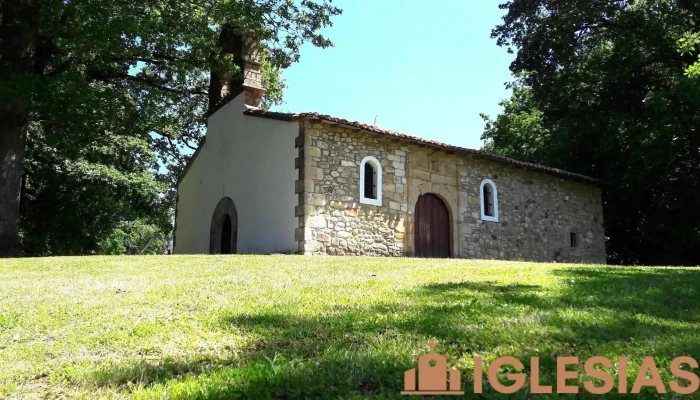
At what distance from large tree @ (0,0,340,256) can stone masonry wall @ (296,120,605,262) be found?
17.3ft

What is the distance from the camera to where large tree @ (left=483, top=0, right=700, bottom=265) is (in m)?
17.2

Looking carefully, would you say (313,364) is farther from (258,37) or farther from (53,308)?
(258,37)

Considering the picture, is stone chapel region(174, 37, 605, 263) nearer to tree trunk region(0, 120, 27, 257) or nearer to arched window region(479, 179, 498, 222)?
arched window region(479, 179, 498, 222)

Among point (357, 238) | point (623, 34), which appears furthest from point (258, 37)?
point (623, 34)

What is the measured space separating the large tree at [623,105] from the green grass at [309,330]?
12527 millimetres

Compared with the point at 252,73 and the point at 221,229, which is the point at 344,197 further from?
the point at 252,73

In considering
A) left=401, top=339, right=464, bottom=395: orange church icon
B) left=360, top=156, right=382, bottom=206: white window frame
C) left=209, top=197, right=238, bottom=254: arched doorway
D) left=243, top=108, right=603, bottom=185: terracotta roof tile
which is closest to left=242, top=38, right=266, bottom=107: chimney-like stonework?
left=243, top=108, right=603, bottom=185: terracotta roof tile

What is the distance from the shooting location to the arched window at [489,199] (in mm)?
15852

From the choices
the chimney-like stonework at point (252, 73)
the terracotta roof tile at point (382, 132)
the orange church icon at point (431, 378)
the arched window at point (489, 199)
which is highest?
the chimney-like stonework at point (252, 73)

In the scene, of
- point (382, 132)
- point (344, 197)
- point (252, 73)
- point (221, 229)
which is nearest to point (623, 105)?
point (382, 132)

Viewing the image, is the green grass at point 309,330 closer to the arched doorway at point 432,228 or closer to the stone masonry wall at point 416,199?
the stone masonry wall at point 416,199

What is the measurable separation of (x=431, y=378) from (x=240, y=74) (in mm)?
14438

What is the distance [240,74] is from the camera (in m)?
16.1

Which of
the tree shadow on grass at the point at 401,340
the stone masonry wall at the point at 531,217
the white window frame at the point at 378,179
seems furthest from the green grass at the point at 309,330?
the stone masonry wall at the point at 531,217
